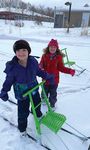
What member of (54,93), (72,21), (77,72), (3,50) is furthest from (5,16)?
(54,93)

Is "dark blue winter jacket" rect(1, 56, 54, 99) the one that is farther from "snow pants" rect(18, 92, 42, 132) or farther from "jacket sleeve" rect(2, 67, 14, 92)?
"snow pants" rect(18, 92, 42, 132)

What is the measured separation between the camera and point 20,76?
9.17 feet

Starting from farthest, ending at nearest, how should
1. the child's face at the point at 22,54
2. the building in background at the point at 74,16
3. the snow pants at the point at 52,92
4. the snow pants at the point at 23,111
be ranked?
1. the building in background at the point at 74,16
2. the snow pants at the point at 52,92
3. the snow pants at the point at 23,111
4. the child's face at the point at 22,54

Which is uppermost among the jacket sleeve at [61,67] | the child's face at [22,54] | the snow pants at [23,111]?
the child's face at [22,54]

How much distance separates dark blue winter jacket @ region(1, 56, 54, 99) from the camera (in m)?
2.75

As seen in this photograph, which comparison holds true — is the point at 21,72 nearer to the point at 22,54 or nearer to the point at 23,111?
the point at 22,54

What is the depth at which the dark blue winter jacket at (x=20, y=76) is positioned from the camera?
2750mm

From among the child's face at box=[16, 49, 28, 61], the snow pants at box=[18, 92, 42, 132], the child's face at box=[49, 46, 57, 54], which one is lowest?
the snow pants at box=[18, 92, 42, 132]

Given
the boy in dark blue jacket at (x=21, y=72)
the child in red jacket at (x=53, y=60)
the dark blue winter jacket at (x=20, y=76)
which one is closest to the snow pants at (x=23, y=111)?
the boy in dark blue jacket at (x=21, y=72)

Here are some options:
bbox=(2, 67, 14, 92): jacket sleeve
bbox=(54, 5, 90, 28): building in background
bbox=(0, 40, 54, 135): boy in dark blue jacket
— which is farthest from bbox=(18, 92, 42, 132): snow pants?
bbox=(54, 5, 90, 28): building in background

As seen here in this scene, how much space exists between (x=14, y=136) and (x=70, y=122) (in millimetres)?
889

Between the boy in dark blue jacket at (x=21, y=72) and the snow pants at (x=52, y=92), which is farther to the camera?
the snow pants at (x=52, y=92)

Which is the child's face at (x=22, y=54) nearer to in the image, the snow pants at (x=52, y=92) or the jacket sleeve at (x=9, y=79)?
the jacket sleeve at (x=9, y=79)

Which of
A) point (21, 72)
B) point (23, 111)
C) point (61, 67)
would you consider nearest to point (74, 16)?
point (61, 67)
